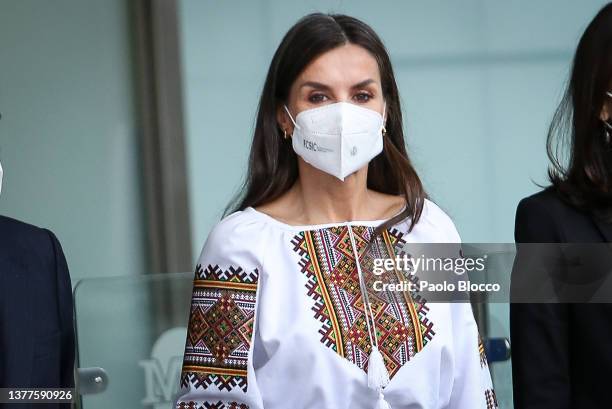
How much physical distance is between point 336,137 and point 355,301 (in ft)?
1.33

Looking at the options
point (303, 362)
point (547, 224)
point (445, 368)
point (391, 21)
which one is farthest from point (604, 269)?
point (391, 21)

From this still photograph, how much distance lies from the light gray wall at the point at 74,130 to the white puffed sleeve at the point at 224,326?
6.71ft

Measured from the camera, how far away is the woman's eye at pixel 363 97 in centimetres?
325

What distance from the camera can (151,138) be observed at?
525 centimetres

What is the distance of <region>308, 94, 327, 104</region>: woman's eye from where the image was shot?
323cm

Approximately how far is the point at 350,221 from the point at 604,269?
0.66 m

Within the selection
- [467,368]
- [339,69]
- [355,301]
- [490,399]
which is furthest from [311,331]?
[339,69]

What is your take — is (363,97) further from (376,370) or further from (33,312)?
(33,312)

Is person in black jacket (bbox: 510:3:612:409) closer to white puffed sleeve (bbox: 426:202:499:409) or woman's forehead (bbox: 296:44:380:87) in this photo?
white puffed sleeve (bbox: 426:202:499:409)

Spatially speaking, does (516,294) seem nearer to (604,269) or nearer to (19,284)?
(604,269)

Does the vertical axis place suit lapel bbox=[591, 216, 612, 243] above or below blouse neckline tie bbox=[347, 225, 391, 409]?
above

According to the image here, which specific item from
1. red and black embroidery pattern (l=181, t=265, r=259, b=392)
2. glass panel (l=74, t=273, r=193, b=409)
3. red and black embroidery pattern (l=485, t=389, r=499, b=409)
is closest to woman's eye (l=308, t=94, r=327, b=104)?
red and black embroidery pattern (l=181, t=265, r=259, b=392)

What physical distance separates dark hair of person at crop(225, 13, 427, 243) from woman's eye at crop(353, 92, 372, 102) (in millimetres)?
100

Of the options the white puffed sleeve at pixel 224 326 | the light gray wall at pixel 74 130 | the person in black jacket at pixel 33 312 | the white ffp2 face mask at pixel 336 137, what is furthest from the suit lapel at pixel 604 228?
the light gray wall at pixel 74 130
